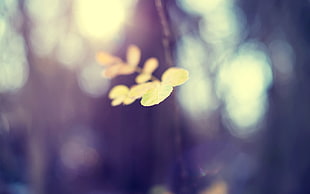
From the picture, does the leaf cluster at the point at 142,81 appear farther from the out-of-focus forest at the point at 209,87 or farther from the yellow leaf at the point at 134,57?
the out-of-focus forest at the point at 209,87

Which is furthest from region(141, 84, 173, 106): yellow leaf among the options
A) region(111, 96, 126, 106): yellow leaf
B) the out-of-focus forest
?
the out-of-focus forest

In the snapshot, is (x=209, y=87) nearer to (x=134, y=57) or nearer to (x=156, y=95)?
(x=134, y=57)

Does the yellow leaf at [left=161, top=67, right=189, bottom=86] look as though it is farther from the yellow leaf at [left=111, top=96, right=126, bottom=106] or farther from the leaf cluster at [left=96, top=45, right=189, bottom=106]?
the yellow leaf at [left=111, top=96, right=126, bottom=106]

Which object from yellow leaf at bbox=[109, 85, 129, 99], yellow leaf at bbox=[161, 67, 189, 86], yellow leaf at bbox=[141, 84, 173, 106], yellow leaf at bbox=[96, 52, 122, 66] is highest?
yellow leaf at bbox=[96, 52, 122, 66]

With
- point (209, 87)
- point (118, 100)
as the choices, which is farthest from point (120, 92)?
point (209, 87)

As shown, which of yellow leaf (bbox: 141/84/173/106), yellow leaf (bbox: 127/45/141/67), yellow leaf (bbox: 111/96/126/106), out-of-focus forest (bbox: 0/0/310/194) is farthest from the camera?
out-of-focus forest (bbox: 0/0/310/194)

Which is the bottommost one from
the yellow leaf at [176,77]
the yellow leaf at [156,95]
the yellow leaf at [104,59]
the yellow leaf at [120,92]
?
the yellow leaf at [156,95]

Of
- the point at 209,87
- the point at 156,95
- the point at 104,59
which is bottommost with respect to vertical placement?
the point at 156,95

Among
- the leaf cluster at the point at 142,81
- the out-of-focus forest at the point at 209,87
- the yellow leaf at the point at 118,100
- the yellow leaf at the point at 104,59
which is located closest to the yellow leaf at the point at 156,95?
the leaf cluster at the point at 142,81
